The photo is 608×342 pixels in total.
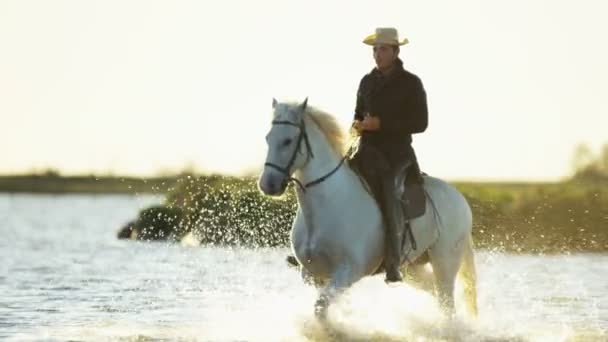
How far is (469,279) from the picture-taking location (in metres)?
16.5

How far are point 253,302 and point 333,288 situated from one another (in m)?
6.36

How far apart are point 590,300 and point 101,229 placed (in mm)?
34314

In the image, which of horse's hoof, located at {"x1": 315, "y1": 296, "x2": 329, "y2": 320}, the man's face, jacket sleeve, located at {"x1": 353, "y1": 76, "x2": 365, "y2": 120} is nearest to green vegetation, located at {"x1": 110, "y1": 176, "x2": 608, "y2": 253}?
jacket sleeve, located at {"x1": 353, "y1": 76, "x2": 365, "y2": 120}

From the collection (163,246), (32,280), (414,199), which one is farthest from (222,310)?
(163,246)

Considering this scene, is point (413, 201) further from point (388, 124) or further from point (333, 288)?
point (333, 288)

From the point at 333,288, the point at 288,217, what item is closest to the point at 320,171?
the point at 333,288

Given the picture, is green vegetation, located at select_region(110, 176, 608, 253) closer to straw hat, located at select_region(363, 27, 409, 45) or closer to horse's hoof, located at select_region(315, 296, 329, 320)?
straw hat, located at select_region(363, 27, 409, 45)

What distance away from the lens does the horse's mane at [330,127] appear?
1432 centimetres

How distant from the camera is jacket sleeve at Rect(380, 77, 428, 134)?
14.7 meters

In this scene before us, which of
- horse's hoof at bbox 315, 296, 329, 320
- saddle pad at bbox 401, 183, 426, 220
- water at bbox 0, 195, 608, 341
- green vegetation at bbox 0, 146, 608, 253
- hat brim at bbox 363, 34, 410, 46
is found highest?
hat brim at bbox 363, 34, 410, 46

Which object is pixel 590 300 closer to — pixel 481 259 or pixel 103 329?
pixel 103 329

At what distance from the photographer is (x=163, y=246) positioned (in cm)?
3684

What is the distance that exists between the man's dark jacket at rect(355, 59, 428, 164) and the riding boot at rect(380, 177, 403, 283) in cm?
38

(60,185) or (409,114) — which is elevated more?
(409,114)
